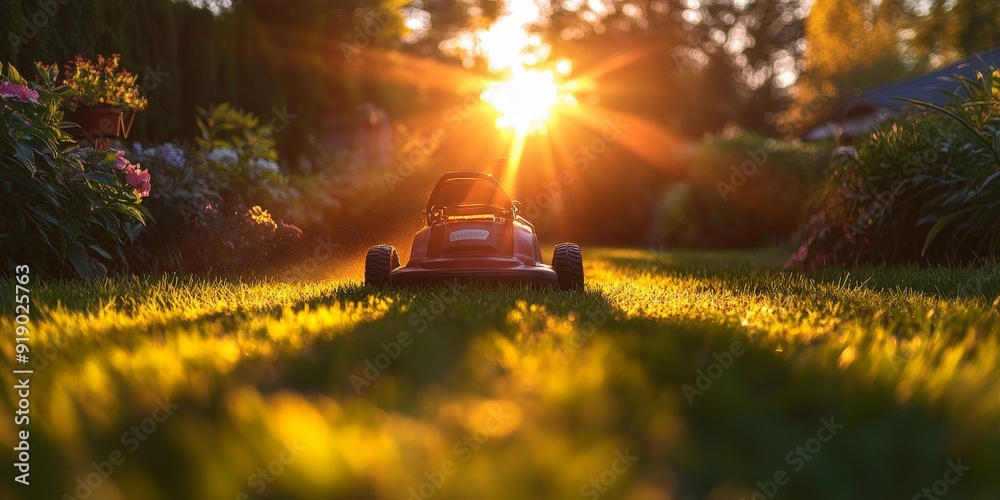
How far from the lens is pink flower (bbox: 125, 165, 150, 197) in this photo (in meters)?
6.51

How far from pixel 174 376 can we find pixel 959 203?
685 centimetres

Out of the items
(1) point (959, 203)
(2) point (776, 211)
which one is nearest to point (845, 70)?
(2) point (776, 211)

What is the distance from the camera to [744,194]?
59.9ft

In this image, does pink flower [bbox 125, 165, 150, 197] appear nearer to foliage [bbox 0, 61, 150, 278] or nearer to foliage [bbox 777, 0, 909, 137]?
foliage [bbox 0, 61, 150, 278]

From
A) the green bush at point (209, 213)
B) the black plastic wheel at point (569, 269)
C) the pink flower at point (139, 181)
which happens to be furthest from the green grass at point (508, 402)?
the green bush at point (209, 213)

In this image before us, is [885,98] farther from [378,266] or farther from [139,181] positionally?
[139,181]

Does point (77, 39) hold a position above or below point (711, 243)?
above

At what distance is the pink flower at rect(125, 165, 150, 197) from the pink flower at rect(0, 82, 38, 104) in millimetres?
927

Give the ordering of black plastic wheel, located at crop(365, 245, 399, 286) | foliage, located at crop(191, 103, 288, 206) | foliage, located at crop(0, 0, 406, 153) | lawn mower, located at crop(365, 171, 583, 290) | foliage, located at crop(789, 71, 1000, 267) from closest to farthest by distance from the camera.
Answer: lawn mower, located at crop(365, 171, 583, 290) → black plastic wheel, located at crop(365, 245, 399, 286) → foliage, located at crop(789, 71, 1000, 267) → foliage, located at crop(0, 0, 406, 153) → foliage, located at crop(191, 103, 288, 206)

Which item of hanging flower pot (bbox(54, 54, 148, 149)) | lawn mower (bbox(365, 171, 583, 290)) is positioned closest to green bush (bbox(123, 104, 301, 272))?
hanging flower pot (bbox(54, 54, 148, 149))

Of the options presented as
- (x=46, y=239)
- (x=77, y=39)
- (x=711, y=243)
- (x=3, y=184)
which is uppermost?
(x=77, y=39)

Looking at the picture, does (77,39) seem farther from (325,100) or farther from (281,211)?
(325,100)

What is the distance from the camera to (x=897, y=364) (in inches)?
114

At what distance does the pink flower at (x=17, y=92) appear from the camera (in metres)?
5.71
